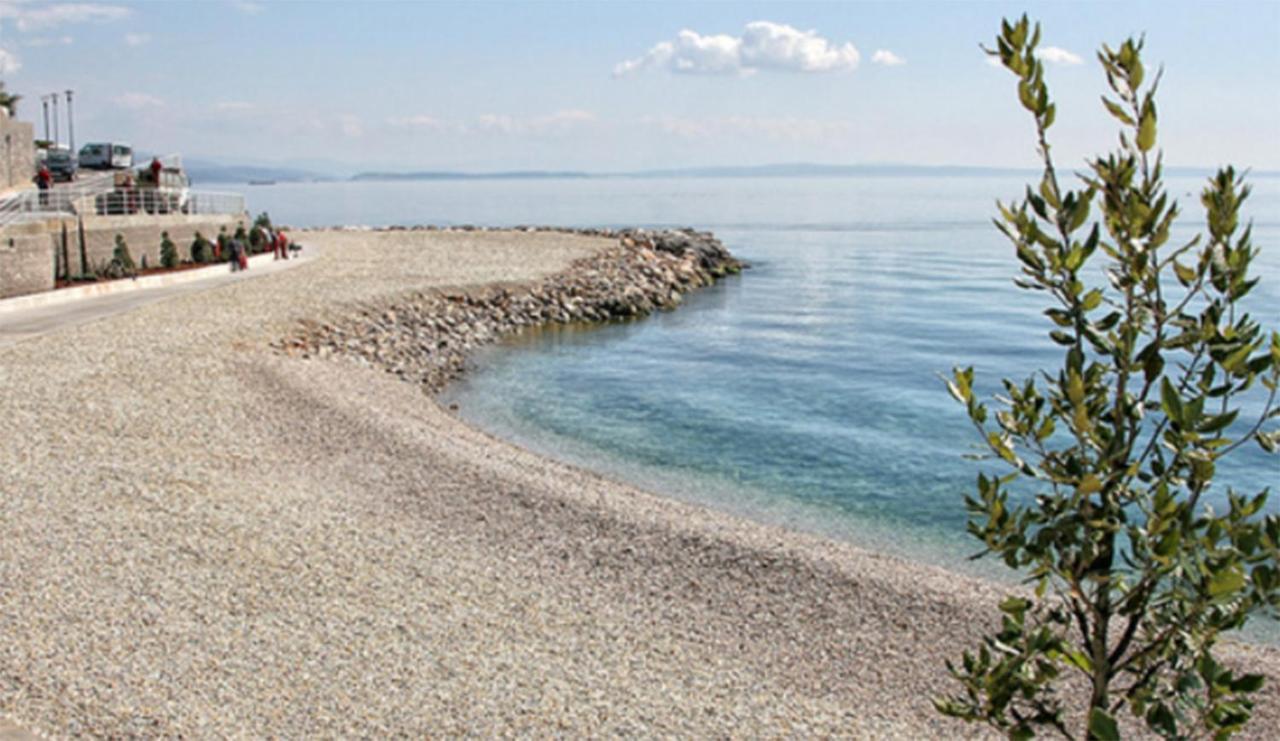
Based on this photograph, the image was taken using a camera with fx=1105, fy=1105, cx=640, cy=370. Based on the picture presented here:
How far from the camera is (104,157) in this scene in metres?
49.9

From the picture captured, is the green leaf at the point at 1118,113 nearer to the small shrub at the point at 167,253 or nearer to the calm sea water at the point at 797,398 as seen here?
the calm sea water at the point at 797,398

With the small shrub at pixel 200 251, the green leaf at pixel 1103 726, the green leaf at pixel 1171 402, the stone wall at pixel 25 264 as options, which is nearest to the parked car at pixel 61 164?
the small shrub at pixel 200 251

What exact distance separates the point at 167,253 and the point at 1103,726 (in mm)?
34154

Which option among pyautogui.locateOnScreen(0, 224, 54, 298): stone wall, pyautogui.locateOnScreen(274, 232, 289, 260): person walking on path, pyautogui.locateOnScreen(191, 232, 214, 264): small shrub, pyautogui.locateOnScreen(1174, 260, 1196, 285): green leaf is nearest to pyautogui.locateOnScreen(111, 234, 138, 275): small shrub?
pyautogui.locateOnScreen(0, 224, 54, 298): stone wall

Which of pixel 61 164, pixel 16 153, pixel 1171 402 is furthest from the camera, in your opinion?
pixel 61 164

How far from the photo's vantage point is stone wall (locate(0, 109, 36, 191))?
3781 cm

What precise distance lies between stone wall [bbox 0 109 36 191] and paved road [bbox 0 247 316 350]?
10461 millimetres

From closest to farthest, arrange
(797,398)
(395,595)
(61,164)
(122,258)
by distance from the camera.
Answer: (395,595), (797,398), (122,258), (61,164)

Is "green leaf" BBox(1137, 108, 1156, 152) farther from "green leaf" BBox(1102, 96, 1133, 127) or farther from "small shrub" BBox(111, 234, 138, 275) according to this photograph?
"small shrub" BBox(111, 234, 138, 275)

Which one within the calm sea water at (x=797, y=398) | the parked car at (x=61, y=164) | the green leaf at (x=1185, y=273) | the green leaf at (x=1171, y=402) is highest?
the parked car at (x=61, y=164)

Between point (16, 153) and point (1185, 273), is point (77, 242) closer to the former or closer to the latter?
point (16, 153)

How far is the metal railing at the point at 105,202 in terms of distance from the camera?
29.4m

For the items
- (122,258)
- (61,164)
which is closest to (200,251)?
(122,258)

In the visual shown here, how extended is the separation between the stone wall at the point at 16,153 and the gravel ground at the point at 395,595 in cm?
2392
